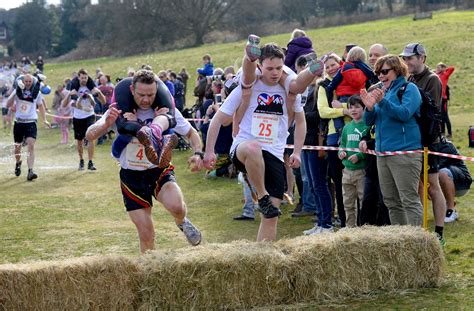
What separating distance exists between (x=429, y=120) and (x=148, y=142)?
9.55ft

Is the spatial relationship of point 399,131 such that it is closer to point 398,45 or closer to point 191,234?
point 191,234

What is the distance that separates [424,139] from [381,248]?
173cm

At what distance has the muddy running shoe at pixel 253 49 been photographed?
7285 mm

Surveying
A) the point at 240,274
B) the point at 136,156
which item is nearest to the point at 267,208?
the point at 240,274

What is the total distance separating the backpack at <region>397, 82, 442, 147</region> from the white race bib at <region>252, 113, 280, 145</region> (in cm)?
159

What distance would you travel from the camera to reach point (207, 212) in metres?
12.8

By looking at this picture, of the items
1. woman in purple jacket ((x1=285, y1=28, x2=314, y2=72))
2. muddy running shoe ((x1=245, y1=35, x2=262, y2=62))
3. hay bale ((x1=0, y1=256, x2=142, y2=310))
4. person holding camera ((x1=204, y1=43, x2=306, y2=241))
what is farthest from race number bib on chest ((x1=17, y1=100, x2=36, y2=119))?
hay bale ((x1=0, y1=256, x2=142, y2=310))

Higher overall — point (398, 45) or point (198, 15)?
point (198, 15)

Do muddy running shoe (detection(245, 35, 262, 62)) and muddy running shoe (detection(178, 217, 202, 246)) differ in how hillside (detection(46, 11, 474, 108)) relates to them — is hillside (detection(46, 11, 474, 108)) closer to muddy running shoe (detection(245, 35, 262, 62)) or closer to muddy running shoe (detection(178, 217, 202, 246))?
muddy running shoe (detection(178, 217, 202, 246))

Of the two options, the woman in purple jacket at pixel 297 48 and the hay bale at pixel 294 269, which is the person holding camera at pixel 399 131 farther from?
the woman in purple jacket at pixel 297 48

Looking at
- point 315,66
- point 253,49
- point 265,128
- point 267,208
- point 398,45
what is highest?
point 253,49

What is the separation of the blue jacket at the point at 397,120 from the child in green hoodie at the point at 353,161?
117 cm

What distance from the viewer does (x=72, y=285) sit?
645 centimetres

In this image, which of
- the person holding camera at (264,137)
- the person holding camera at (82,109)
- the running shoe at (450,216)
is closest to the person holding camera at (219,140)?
the person holding camera at (82,109)
